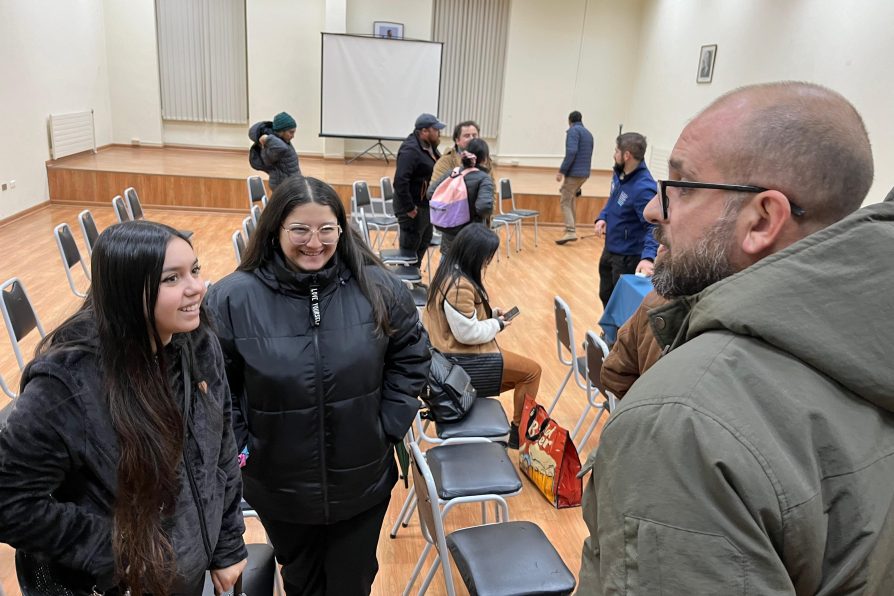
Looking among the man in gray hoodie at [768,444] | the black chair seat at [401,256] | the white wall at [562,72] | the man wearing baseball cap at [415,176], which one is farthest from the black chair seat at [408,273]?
the white wall at [562,72]

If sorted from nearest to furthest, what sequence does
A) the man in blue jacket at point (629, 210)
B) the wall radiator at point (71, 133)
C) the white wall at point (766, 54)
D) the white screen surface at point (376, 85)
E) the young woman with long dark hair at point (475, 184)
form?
the man in blue jacket at point (629, 210), the young woman with long dark hair at point (475, 184), the white wall at point (766, 54), the wall radiator at point (71, 133), the white screen surface at point (376, 85)

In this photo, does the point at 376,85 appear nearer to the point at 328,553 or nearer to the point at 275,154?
the point at 275,154

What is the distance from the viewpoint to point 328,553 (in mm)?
1828

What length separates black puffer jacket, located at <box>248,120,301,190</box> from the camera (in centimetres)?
551

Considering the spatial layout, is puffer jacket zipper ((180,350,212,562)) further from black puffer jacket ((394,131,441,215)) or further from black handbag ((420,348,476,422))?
black puffer jacket ((394,131,441,215))

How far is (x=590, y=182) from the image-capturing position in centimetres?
1072

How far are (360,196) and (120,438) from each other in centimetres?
556

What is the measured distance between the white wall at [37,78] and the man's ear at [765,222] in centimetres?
831

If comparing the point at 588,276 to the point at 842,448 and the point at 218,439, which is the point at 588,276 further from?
the point at 842,448

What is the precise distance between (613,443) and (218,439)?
105cm

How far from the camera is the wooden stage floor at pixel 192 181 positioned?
8.39 m

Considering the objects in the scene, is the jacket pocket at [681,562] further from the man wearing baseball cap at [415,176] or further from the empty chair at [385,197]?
the empty chair at [385,197]

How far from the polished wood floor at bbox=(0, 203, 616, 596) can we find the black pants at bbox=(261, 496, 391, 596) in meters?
0.61

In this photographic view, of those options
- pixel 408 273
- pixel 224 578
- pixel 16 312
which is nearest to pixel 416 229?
pixel 408 273
